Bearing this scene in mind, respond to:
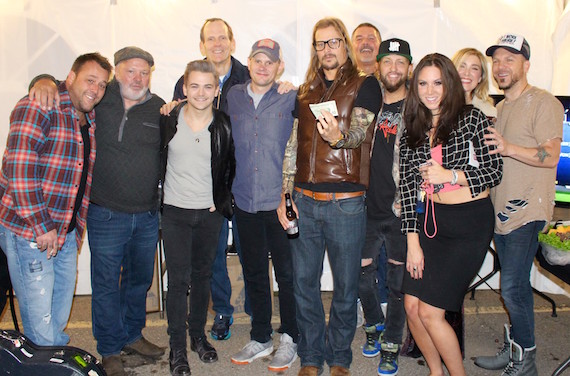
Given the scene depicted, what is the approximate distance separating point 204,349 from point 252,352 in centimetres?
35

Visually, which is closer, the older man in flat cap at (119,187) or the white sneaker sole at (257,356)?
the older man in flat cap at (119,187)

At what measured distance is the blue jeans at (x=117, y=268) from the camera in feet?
10.8

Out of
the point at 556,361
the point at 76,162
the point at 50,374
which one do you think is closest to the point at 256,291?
the point at 76,162

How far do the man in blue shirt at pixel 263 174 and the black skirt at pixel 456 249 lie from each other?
3.30ft

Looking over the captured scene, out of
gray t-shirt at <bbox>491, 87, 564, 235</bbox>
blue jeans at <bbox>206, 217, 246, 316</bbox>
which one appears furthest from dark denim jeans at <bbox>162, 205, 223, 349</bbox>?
gray t-shirt at <bbox>491, 87, 564, 235</bbox>

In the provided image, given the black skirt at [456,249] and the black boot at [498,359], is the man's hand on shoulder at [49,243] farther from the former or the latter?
the black boot at [498,359]

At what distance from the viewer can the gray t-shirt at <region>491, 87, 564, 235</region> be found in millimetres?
3115

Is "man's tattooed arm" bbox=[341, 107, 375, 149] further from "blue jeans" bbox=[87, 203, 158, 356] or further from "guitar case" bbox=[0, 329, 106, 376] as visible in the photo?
"guitar case" bbox=[0, 329, 106, 376]

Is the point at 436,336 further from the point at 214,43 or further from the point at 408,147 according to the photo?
the point at 214,43

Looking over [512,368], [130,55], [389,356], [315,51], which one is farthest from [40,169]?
[512,368]

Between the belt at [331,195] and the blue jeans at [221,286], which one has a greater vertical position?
the belt at [331,195]

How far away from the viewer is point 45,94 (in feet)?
9.21

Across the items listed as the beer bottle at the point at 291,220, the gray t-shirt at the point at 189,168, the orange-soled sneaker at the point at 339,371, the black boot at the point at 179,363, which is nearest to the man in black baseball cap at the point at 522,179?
the orange-soled sneaker at the point at 339,371

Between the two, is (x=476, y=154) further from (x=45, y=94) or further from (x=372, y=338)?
(x=45, y=94)
